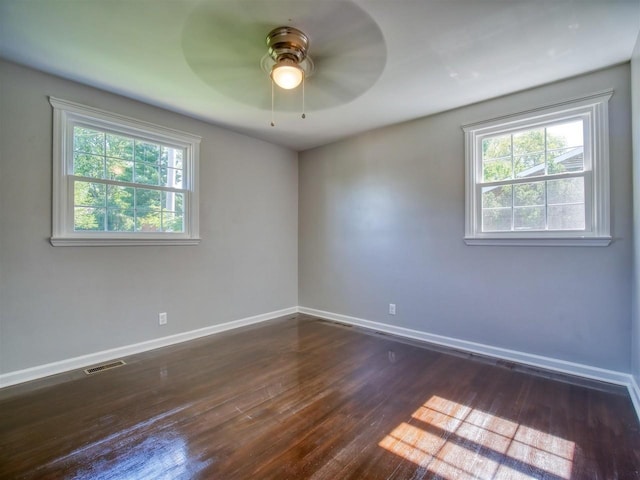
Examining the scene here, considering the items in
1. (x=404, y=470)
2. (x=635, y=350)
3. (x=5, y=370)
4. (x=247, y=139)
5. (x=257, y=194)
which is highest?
(x=247, y=139)

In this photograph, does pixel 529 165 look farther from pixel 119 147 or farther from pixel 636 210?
pixel 119 147

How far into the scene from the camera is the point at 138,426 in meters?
1.96

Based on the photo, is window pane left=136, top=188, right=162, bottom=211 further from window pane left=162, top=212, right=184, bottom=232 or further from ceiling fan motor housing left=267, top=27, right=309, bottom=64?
ceiling fan motor housing left=267, top=27, right=309, bottom=64

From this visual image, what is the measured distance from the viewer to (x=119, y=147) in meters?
3.09

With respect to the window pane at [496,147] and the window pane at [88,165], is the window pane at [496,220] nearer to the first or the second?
the window pane at [496,147]

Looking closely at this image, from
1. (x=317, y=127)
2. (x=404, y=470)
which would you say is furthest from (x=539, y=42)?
(x=404, y=470)

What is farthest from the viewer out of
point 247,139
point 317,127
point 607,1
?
point 247,139

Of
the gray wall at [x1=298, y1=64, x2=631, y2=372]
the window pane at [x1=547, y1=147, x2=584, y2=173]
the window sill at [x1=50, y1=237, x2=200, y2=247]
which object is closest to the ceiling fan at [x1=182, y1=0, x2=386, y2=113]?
the gray wall at [x1=298, y1=64, x2=631, y2=372]

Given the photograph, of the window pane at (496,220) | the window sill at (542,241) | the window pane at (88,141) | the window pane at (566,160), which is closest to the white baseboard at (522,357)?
the window sill at (542,241)

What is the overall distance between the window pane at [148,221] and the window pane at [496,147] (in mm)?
3514

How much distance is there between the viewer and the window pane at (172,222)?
342 centimetres

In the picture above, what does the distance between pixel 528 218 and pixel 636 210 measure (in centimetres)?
75

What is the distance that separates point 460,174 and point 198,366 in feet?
10.6

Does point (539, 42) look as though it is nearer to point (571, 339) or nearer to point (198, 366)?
point (571, 339)
